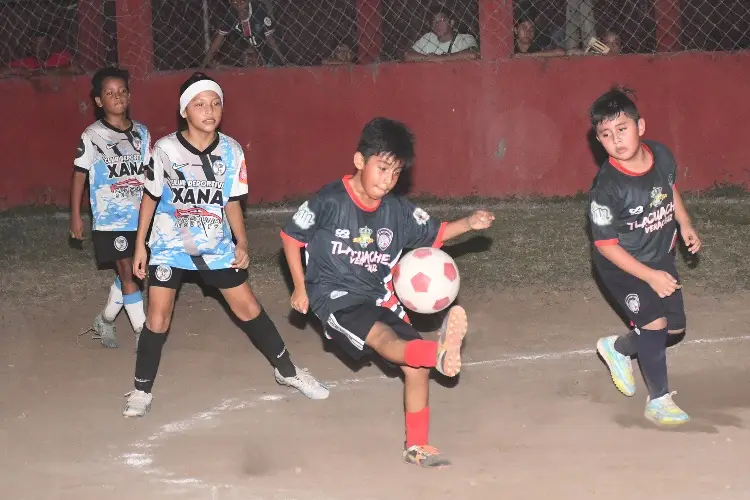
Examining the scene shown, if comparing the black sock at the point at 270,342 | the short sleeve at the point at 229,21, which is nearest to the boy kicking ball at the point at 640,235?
the black sock at the point at 270,342

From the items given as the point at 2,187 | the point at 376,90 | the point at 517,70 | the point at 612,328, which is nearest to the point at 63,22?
the point at 2,187

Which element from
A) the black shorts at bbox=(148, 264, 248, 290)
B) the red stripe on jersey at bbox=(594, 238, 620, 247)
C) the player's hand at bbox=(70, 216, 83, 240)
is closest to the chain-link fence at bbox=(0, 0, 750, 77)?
the player's hand at bbox=(70, 216, 83, 240)

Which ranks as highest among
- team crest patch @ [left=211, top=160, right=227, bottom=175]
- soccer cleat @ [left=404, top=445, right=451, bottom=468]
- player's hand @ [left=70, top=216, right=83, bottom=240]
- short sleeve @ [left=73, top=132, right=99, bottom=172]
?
short sleeve @ [left=73, top=132, right=99, bottom=172]

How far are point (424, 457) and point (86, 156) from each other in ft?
11.2

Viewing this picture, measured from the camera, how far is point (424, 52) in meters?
10.8

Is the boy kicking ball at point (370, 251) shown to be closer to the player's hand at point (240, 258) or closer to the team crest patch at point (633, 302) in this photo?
the player's hand at point (240, 258)

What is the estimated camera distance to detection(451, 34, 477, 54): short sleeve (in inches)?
422

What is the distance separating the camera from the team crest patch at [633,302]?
538cm

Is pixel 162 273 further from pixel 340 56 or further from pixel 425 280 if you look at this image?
pixel 340 56

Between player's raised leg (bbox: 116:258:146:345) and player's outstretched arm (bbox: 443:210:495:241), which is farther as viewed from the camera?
player's raised leg (bbox: 116:258:146:345)

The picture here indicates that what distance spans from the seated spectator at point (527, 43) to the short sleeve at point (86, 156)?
5079mm

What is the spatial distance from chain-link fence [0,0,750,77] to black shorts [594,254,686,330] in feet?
17.5

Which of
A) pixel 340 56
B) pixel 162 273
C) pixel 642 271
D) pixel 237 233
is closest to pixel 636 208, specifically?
pixel 642 271

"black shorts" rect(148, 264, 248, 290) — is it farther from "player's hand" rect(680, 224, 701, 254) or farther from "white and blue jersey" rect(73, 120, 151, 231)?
"player's hand" rect(680, 224, 701, 254)
